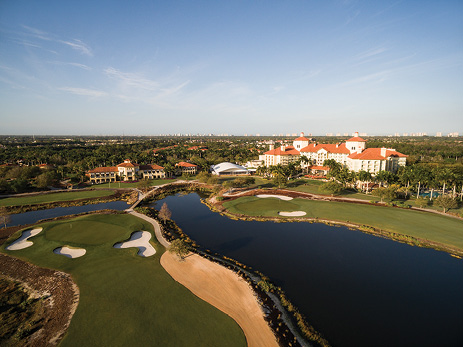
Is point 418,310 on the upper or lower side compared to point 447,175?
lower

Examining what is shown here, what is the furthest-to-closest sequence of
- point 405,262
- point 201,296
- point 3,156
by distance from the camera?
point 3,156, point 405,262, point 201,296

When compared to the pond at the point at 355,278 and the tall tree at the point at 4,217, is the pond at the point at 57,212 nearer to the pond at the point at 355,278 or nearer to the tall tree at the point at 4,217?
the tall tree at the point at 4,217

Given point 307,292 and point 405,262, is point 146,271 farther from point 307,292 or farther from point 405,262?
point 405,262

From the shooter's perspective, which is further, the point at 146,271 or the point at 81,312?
the point at 146,271

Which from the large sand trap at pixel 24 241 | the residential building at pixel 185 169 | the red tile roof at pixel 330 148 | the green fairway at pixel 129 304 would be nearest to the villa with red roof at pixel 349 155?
the red tile roof at pixel 330 148

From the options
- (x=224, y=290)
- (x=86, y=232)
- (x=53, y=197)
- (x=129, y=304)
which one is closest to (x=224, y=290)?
(x=224, y=290)

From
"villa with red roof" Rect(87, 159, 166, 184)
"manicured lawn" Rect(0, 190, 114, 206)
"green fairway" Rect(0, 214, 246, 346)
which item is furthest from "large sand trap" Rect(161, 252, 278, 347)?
"villa with red roof" Rect(87, 159, 166, 184)

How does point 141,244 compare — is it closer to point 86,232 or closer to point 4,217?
point 86,232

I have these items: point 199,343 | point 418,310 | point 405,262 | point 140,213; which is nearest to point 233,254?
point 199,343
